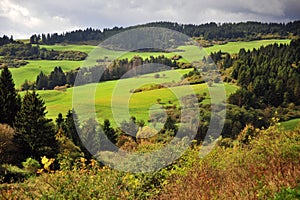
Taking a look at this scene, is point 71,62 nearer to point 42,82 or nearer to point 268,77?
point 42,82

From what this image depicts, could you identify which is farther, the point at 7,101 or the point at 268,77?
the point at 268,77

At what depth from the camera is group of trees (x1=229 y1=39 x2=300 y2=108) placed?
295 ft

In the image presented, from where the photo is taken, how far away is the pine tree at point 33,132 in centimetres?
2748

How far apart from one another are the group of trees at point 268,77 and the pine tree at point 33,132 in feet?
209

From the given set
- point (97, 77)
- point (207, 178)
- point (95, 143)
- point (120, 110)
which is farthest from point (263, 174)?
point (97, 77)

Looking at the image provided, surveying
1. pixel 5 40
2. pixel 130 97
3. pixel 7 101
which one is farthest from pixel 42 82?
pixel 7 101

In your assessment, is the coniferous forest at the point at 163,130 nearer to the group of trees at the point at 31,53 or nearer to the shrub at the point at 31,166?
the shrub at the point at 31,166

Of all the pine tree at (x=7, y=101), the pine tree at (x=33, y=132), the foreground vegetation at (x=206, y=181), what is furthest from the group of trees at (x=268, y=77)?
the foreground vegetation at (x=206, y=181)

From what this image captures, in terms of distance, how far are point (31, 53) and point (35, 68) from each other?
31882mm

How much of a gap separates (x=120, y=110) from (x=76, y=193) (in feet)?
189

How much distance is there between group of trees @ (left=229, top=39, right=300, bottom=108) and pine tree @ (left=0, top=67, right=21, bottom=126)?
6260 cm

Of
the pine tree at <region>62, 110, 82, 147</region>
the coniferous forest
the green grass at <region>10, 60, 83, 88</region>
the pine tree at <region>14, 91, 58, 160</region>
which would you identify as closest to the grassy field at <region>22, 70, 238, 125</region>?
the coniferous forest

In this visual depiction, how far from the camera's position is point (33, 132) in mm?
28016

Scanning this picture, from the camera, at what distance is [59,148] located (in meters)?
30.7
